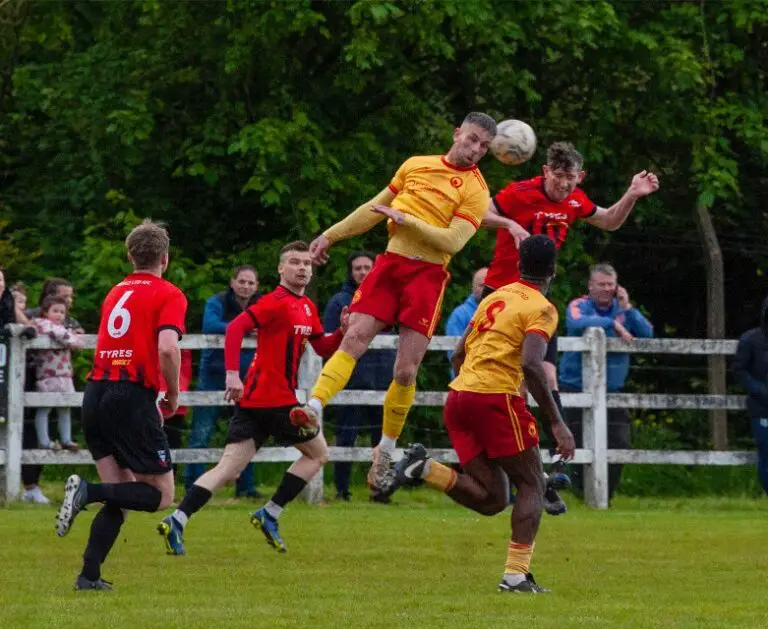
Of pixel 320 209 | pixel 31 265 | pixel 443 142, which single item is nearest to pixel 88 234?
pixel 31 265

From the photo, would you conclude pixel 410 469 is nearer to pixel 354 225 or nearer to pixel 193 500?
pixel 193 500

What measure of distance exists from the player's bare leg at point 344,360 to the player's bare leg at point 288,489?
0.85 m

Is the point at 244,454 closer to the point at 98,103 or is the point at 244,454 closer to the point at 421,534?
the point at 421,534

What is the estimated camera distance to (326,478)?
19.1 metres

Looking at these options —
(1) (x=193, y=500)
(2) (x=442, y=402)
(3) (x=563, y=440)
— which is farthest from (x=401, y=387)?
(2) (x=442, y=402)

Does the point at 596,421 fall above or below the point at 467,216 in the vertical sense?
below

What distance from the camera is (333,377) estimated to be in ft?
38.0

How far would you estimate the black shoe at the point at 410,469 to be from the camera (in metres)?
10.0

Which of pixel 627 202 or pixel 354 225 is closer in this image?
pixel 354 225

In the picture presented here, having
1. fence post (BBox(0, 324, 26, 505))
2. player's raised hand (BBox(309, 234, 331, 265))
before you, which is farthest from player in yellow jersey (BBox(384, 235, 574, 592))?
fence post (BBox(0, 324, 26, 505))

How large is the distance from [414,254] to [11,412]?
19.3ft

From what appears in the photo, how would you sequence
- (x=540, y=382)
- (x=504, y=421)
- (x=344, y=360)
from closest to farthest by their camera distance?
(x=540, y=382) < (x=504, y=421) < (x=344, y=360)

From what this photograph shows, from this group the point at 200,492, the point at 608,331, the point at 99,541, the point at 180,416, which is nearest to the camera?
the point at 99,541

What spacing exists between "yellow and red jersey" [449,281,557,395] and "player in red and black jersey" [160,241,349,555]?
8.08 feet
